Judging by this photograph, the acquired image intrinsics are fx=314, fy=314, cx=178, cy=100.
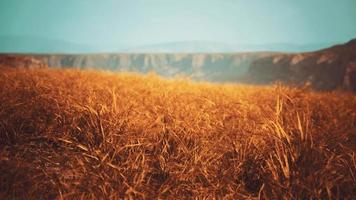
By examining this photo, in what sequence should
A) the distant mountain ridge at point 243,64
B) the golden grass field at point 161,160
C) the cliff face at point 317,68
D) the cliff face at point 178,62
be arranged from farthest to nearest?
1. the cliff face at point 178,62
2. the distant mountain ridge at point 243,64
3. the cliff face at point 317,68
4. the golden grass field at point 161,160

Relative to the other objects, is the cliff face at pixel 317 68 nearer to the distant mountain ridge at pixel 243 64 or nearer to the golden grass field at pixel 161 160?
the distant mountain ridge at pixel 243 64

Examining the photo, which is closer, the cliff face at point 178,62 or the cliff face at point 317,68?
the cliff face at point 317,68

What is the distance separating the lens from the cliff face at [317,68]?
74.5 feet

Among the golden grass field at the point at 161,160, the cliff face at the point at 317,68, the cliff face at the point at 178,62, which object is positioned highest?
the golden grass field at the point at 161,160

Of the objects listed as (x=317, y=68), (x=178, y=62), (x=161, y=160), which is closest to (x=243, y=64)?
(x=178, y=62)

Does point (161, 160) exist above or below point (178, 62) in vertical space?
above

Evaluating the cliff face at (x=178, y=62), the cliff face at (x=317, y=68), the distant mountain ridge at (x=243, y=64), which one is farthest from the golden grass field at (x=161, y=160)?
the cliff face at (x=178, y=62)

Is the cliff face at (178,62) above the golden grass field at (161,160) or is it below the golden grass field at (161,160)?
below

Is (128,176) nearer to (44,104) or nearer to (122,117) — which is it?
(122,117)

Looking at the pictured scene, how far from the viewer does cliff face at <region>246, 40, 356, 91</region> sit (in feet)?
74.5

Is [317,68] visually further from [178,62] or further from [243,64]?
[178,62]

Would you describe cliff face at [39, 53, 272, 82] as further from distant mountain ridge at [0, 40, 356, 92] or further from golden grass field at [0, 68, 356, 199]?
golden grass field at [0, 68, 356, 199]

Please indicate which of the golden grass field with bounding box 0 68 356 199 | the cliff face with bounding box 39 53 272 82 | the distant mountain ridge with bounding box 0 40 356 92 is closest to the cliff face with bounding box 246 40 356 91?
the distant mountain ridge with bounding box 0 40 356 92

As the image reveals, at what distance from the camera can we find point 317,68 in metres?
36.6
